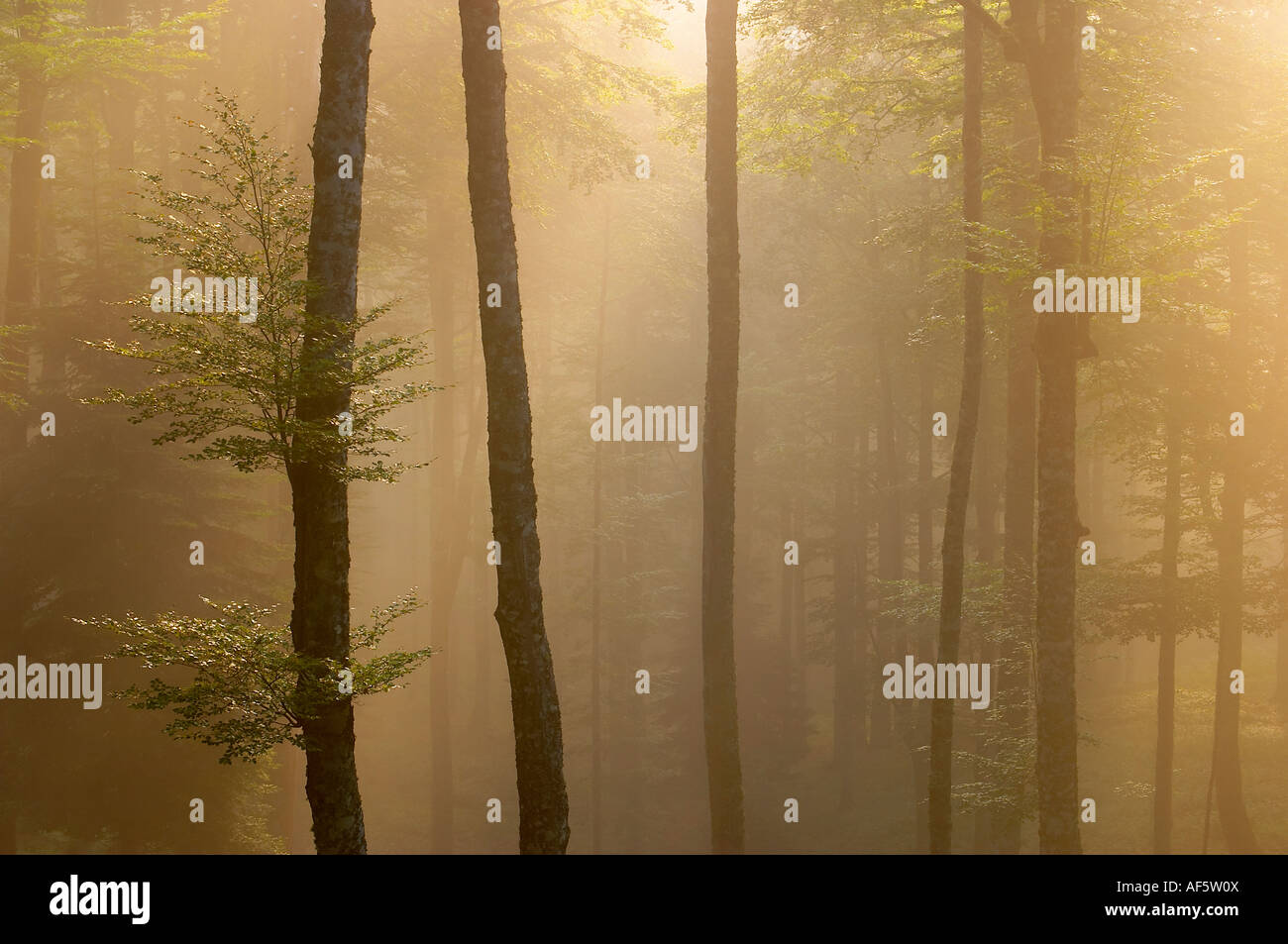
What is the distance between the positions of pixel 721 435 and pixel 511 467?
3569 millimetres

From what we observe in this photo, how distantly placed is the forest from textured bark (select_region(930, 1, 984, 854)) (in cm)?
7

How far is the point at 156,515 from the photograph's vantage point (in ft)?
50.7

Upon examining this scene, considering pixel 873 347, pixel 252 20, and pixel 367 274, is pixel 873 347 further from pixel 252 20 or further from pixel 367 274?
pixel 252 20

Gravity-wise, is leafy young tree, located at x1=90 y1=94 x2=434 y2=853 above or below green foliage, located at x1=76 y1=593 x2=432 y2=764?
above

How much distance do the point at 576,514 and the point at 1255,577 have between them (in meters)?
20.9

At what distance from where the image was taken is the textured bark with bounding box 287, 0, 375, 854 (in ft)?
25.0

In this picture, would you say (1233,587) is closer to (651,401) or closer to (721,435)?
(721,435)

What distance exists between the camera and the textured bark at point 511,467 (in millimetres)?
8594

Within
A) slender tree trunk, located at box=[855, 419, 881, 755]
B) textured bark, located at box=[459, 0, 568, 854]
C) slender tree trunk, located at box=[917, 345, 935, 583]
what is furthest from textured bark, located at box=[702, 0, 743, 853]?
slender tree trunk, located at box=[855, 419, 881, 755]

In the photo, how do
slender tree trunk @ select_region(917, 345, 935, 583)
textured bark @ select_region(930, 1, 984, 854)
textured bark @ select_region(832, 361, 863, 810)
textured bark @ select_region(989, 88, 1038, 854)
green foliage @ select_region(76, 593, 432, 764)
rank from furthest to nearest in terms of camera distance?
textured bark @ select_region(832, 361, 863, 810), slender tree trunk @ select_region(917, 345, 935, 583), textured bark @ select_region(989, 88, 1038, 854), textured bark @ select_region(930, 1, 984, 854), green foliage @ select_region(76, 593, 432, 764)

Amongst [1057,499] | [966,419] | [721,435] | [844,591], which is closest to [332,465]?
[721,435]

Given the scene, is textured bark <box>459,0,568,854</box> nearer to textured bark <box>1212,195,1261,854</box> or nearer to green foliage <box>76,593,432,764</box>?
green foliage <box>76,593,432,764</box>

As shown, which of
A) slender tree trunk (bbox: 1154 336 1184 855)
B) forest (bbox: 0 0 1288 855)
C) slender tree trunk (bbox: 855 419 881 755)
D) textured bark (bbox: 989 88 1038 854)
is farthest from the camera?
slender tree trunk (bbox: 855 419 881 755)
